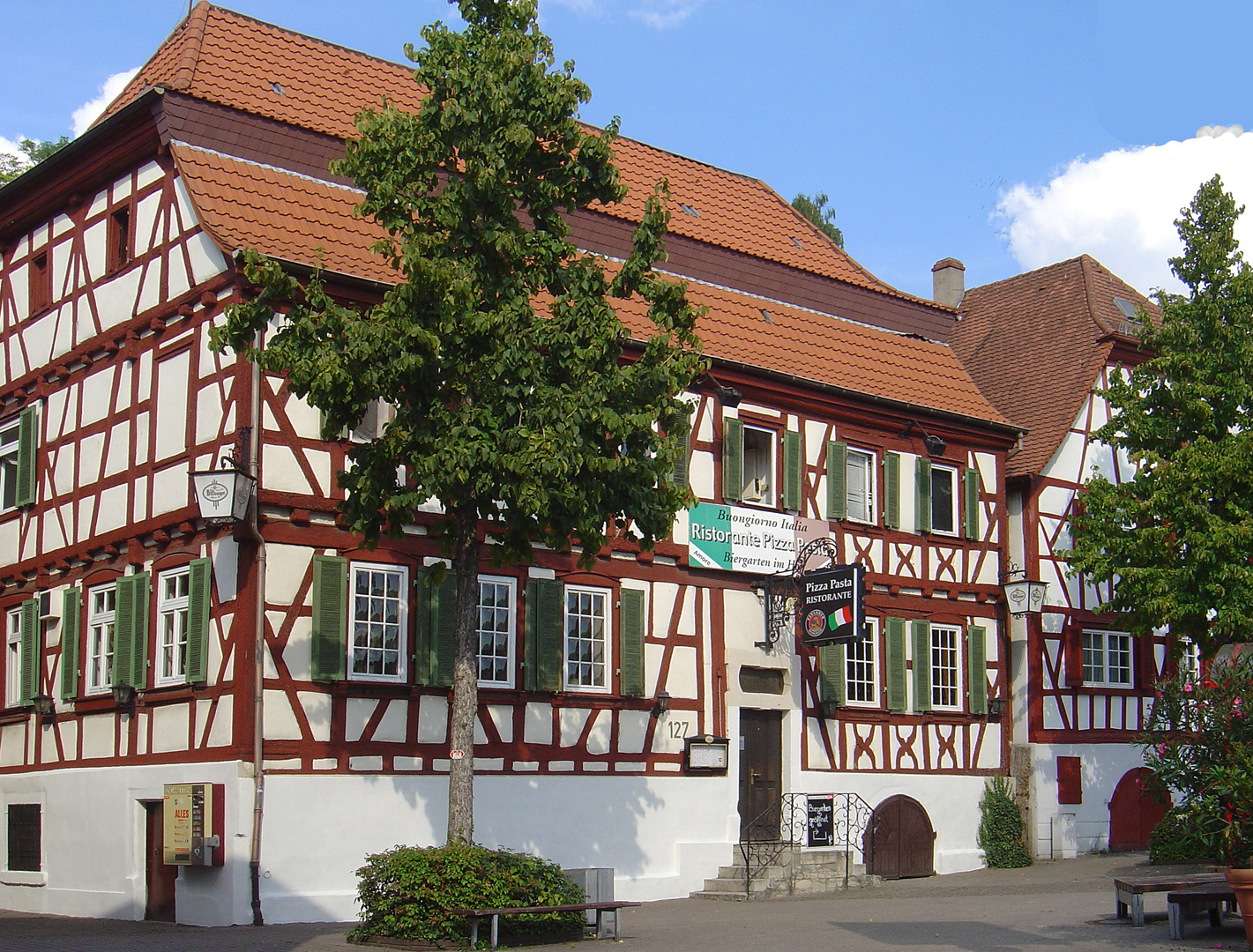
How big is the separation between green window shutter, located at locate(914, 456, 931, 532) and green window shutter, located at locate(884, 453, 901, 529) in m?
0.36

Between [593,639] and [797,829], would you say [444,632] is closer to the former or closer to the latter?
[593,639]

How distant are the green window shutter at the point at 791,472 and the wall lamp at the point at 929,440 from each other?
2579mm

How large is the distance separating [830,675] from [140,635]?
993 centimetres

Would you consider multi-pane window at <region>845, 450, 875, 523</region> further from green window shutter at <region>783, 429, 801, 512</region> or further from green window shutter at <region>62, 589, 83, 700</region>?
green window shutter at <region>62, 589, 83, 700</region>

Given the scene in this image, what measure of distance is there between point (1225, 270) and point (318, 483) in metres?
14.2

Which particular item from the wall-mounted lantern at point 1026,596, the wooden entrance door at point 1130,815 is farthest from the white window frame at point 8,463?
the wooden entrance door at point 1130,815

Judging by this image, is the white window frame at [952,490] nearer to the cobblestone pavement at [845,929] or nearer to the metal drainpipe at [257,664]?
the cobblestone pavement at [845,929]

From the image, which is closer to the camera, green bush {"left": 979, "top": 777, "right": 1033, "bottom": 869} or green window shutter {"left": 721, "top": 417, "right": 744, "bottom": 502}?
green window shutter {"left": 721, "top": 417, "right": 744, "bottom": 502}

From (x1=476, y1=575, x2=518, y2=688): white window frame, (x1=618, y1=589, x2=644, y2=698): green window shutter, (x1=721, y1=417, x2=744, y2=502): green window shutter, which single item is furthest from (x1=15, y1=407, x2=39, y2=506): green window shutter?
(x1=721, y1=417, x2=744, y2=502): green window shutter

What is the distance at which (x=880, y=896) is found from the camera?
20.4 meters

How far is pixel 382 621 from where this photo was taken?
18.6m

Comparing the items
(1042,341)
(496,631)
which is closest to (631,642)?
(496,631)

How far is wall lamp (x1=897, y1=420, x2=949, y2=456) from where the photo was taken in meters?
25.2

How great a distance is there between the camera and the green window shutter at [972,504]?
2572 cm
